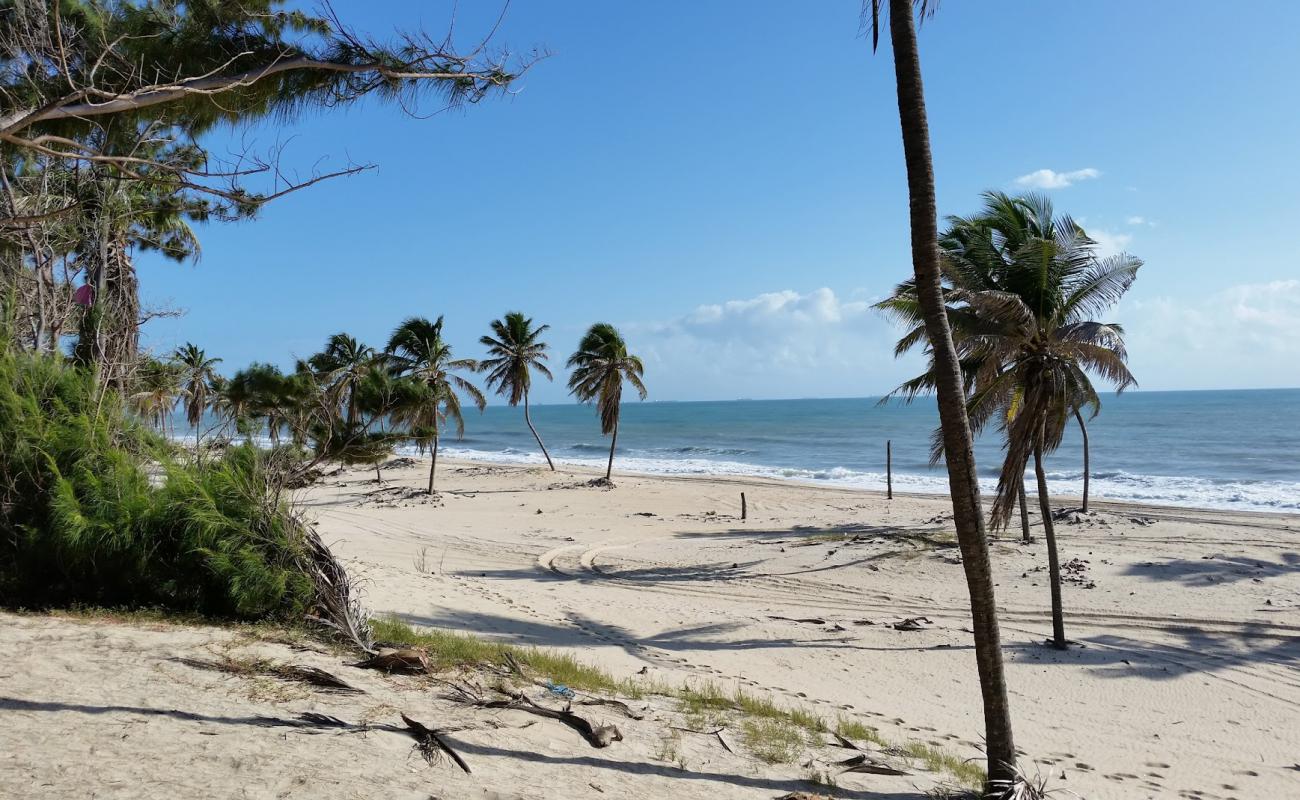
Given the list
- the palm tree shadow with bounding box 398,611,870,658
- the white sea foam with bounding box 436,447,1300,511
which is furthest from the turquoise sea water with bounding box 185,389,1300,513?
the palm tree shadow with bounding box 398,611,870,658

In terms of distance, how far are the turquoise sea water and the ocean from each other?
72mm

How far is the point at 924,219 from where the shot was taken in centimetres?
530

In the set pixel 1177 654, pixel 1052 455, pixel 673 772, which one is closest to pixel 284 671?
pixel 673 772

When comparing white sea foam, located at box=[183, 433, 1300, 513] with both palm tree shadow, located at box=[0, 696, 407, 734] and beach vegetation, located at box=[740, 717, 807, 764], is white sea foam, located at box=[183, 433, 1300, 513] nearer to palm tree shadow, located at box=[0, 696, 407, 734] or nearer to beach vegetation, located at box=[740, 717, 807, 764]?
palm tree shadow, located at box=[0, 696, 407, 734]

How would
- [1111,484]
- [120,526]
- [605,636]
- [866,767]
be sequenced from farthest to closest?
[1111,484]
[605,636]
[120,526]
[866,767]

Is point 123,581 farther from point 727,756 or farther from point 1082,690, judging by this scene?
point 1082,690

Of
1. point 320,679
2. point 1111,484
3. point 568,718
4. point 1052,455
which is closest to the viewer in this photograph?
point 568,718

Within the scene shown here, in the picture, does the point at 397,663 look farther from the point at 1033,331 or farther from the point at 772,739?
the point at 1033,331

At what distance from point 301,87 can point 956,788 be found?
6.81 metres

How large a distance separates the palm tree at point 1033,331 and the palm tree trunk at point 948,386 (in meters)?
6.12

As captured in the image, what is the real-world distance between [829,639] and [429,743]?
24.8 ft

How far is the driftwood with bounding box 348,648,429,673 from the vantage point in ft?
21.7

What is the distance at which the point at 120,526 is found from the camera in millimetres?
7438

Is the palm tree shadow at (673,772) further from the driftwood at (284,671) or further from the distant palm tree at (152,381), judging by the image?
the distant palm tree at (152,381)
